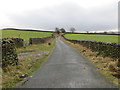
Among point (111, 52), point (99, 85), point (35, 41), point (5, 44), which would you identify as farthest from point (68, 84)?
point (35, 41)

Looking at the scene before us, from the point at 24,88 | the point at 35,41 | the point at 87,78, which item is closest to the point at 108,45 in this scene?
the point at 87,78

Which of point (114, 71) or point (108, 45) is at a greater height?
point (108, 45)

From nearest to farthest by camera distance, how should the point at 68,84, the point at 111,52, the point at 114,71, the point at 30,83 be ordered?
1. the point at 68,84
2. the point at 30,83
3. the point at 114,71
4. the point at 111,52

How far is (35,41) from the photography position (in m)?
46.9

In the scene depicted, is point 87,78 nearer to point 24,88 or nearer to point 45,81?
point 45,81

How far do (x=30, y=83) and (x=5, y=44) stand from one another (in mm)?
5178

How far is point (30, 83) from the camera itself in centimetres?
970

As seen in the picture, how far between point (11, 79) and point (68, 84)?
143 inches

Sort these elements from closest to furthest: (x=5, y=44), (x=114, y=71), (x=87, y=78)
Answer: (x=87, y=78), (x=114, y=71), (x=5, y=44)

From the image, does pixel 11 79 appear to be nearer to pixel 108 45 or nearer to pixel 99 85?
pixel 99 85

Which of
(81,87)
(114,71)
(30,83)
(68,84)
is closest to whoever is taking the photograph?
(81,87)

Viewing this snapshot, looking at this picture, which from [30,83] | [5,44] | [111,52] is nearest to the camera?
[30,83]

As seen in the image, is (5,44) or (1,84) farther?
(5,44)

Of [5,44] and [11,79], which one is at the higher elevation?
[5,44]
